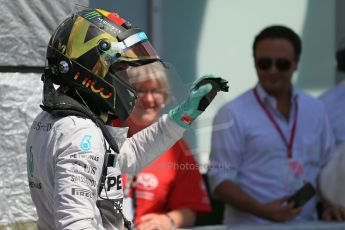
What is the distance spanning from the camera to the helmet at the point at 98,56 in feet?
9.53

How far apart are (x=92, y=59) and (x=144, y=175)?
1.58m

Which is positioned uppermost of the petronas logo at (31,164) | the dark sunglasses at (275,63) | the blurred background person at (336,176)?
the petronas logo at (31,164)

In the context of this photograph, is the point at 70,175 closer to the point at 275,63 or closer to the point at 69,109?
→ the point at 69,109

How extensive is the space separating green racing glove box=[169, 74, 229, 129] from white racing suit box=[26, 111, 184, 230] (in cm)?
38

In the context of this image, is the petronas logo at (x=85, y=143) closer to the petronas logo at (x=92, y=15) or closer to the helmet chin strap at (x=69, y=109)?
the helmet chin strap at (x=69, y=109)

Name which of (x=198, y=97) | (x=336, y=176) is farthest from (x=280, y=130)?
(x=198, y=97)

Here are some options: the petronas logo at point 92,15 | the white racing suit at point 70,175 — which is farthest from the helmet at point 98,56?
the white racing suit at point 70,175

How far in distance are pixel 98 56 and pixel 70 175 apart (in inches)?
15.8

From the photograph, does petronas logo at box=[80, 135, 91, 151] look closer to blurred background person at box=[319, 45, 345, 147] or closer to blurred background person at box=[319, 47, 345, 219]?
blurred background person at box=[319, 47, 345, 219]

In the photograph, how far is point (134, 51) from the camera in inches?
117

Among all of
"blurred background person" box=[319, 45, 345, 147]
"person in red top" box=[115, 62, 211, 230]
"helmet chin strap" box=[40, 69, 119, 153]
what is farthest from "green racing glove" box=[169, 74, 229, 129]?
"blurred background person" box=[319, 45, 345, 147]

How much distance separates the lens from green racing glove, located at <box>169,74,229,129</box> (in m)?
3.13

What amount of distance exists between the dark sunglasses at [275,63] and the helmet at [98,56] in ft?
6.65

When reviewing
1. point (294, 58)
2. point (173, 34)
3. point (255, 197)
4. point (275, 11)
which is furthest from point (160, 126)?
point (275, 11)
